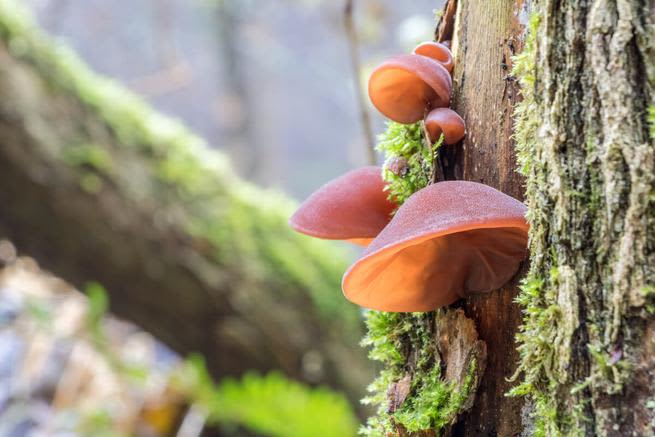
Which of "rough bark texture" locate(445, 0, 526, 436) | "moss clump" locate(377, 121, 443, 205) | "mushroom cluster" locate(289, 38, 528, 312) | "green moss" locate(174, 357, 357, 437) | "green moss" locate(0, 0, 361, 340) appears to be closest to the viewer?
"mushroom cluster" locate(289, 38, 528, 312)

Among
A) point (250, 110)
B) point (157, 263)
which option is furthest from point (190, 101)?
point (157, 263)

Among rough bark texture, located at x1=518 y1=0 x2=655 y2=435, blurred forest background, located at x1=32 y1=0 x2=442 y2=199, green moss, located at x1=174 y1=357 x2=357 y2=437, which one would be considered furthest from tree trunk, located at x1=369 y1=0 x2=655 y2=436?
blurred forest background, located at x1=32 y1=0 x2=442 y2=199

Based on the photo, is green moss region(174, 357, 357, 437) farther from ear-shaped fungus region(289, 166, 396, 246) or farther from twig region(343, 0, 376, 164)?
ear-shaped fungus region(289, 166, 396, 246)

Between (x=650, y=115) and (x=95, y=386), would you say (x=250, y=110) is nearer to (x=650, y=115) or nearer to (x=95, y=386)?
(x=95, y=386)

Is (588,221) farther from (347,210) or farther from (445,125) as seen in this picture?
(347,210)

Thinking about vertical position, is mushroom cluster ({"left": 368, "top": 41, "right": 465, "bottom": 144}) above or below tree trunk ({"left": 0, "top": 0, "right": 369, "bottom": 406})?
below

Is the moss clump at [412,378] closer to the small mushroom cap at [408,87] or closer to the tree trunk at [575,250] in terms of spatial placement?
the tree trunk at [575,250]

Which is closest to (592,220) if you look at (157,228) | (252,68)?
(157,228)

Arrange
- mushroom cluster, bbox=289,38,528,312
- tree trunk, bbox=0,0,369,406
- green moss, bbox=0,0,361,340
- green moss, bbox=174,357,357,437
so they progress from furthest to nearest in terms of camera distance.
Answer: green moss, bbox=174,357,357,437 < green moss, bbox=0,0,361,340 < tree trunk, bbox=0,0,369,406 < mushroom cluster, bbox=289,38,528,312
